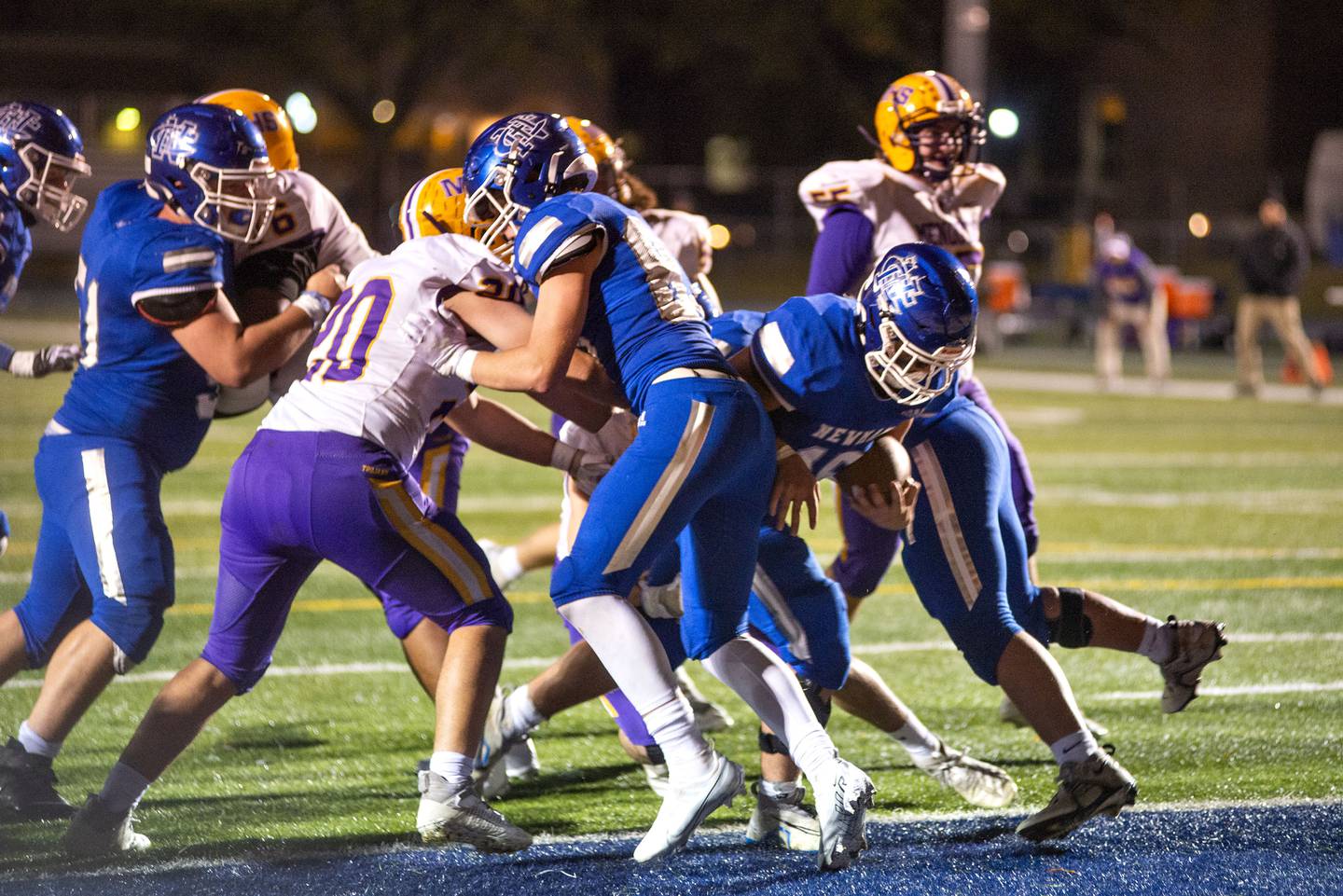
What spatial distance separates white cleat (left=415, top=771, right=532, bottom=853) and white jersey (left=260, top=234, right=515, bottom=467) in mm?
781

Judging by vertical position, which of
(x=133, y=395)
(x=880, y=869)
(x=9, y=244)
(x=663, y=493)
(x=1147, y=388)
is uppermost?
(x=9, y=244)

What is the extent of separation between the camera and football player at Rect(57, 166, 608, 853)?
13.1 ft

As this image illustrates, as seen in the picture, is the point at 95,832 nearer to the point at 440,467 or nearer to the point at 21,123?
the point at 440,467

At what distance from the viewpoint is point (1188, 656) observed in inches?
188

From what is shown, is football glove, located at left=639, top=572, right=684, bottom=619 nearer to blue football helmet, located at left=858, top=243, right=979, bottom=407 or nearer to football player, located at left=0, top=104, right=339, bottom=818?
blue football helmet, located at left=858, top=243, right=979, bottom=407

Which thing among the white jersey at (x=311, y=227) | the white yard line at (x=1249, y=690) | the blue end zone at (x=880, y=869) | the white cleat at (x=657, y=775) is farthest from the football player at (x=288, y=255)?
the white yard line at (x=1249, y=690)

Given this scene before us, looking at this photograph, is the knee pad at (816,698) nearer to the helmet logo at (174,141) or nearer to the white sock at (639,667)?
the white sock at (639,667)

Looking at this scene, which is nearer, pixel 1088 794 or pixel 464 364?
pixel 464 364

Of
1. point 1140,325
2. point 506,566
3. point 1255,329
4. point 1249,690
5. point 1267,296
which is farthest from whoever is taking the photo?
point 1140,325

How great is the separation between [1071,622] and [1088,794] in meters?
0.75

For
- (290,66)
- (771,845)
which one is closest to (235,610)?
(771,845)

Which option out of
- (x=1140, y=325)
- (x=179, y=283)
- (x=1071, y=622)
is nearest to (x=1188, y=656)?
(x=1071, y=622)

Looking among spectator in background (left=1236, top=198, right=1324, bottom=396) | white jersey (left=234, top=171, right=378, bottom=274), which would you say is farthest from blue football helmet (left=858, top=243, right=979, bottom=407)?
spectator in background (left=1236, top=198, right=1324, bottom=396)

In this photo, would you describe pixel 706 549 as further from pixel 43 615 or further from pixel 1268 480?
pixel 1268 480
